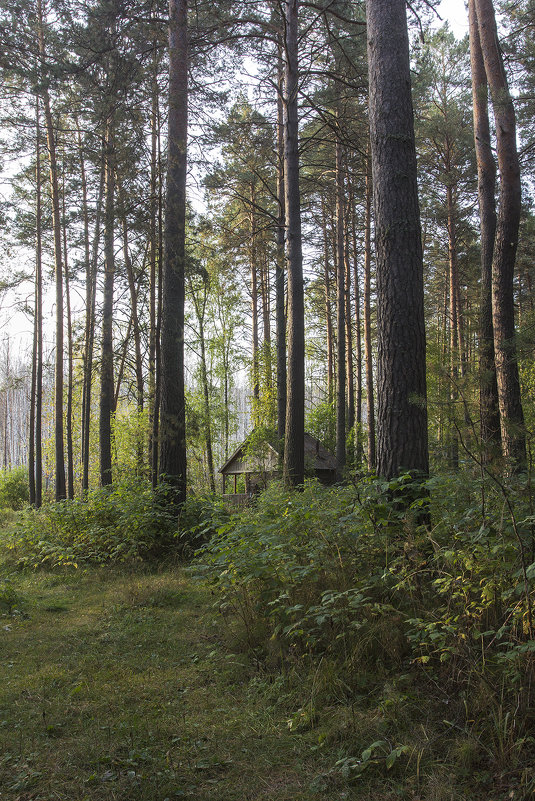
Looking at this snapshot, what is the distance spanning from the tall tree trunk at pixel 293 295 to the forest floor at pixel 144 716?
485 cm

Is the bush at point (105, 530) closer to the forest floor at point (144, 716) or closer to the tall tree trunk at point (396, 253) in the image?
the forest floor at point (144, 716)

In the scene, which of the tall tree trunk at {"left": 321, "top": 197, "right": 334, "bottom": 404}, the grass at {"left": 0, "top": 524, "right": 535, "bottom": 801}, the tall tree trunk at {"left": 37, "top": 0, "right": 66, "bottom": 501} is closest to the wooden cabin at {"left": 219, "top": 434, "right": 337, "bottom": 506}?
the tall tree trunk at {"left": 321, "top": 197, "right": 334, "bottom": 404}

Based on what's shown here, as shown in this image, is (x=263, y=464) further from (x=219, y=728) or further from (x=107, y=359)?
(x=219, y=728)

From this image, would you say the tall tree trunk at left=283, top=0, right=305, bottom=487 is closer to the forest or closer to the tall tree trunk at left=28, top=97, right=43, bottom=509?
the forest

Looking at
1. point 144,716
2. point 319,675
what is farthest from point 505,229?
point 144,716

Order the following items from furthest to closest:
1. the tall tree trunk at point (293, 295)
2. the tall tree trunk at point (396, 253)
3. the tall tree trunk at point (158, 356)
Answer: the tall tree trunk at point (293, 295) < the tall tree trunk at point (158, 356) < the tall tree trunk at point (396, 253)

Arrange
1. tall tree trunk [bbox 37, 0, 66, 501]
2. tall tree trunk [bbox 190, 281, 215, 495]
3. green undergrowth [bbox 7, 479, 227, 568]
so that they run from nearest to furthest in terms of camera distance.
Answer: green undergrowth [bbox 7, 479, 227, 568] → tall tree trunk [bbox 37, 0, 66, 501] → tall tree trunk [bbox 190, 281, 215, 495]

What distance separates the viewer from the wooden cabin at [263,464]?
1462 centimetres

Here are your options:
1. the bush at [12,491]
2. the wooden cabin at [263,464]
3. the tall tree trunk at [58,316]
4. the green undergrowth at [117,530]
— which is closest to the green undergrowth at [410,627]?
the green undergrowth at [117,530]

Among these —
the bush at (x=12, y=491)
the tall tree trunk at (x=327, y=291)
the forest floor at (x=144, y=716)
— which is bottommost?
the bush at (x=12, y=491)

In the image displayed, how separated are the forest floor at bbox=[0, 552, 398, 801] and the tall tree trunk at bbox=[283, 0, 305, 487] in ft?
15.9

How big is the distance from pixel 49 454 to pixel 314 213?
18.8 m

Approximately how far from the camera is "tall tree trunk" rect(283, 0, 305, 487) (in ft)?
33.5

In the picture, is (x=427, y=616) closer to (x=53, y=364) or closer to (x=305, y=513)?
(x=305, y=513)
